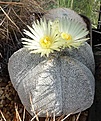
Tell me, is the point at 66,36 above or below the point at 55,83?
above

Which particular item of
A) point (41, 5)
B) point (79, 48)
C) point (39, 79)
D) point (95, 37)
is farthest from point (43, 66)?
point (95, 37)

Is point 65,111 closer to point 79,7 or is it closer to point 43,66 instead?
point 43,66

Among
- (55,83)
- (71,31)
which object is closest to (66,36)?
(71,31)

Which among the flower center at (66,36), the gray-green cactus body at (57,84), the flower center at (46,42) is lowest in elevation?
the gray-green cactus body at (57,84)

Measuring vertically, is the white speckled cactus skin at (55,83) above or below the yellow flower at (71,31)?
below

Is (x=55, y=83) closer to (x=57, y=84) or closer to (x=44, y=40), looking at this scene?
(x=57, y=84)
